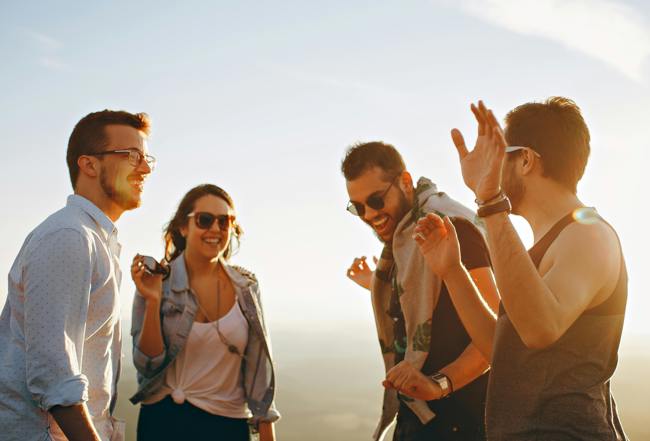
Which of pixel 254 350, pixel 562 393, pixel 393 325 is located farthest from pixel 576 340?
pixel 254 350

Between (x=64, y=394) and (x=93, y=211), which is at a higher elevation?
(x=93, y=211)

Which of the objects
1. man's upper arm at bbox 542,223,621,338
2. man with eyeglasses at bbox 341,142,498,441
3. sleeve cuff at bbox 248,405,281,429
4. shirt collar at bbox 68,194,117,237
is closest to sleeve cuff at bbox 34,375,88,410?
shirt collar at bbox 68,194,117,237

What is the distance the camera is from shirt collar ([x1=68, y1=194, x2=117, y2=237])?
10.5 feet

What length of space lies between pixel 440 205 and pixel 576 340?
1760 mm

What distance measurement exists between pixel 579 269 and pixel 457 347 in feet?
4.79

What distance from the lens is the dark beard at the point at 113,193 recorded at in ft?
11.2

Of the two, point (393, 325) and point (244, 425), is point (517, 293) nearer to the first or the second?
point (393, 325)

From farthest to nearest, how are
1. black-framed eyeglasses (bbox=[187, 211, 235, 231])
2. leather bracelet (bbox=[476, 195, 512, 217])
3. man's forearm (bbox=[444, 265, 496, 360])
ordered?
black-framed eyeglasses (bbox=[187, 211, 235, 231]), man's forearm (bbox=[444, 265, 496, 360]), leather bracelet (bbox=[476, 195, 512, 217])

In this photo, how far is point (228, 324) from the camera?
17.0ft

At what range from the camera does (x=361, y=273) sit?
5020 mm

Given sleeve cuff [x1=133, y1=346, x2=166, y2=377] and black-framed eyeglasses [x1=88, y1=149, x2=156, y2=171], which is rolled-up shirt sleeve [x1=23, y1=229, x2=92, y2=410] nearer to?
black-framed eyeglasses [x1=88, y1=149, x2=156, y2=171]

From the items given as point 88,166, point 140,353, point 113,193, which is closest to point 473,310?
point 113,193

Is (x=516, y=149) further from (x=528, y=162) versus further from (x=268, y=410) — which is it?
(x=268, y=410)

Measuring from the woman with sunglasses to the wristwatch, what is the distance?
2.07 metres
